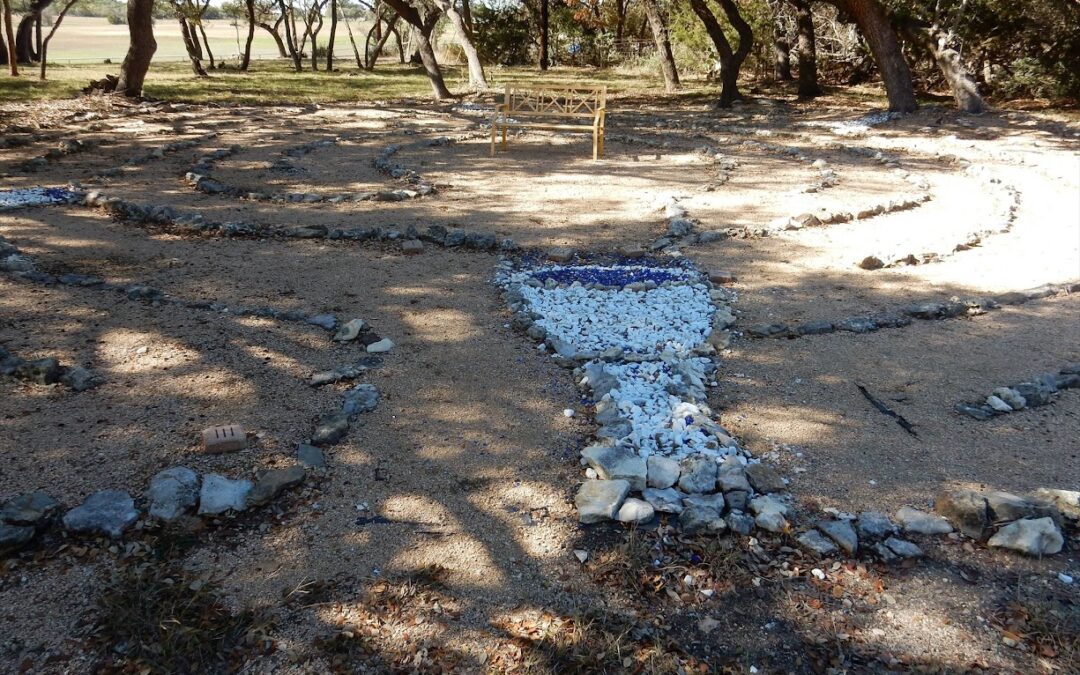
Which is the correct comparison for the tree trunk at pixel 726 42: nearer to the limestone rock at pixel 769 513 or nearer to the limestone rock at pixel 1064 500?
the limestone rock at pixel 1064 500

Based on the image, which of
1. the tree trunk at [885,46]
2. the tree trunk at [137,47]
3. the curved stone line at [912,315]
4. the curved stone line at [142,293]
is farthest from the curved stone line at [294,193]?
the tree trunk at [885,46]

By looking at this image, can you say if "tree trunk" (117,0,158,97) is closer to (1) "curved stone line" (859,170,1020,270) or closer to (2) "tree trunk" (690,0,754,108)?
(2) "tree trunk" (690,0,754,108)

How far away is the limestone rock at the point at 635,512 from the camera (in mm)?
3424

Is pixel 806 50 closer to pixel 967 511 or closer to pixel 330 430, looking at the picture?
pixel 967 511

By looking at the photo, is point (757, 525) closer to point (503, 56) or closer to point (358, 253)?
point (358, 253)

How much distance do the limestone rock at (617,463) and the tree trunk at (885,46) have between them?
15322mm

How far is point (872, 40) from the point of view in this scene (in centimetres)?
1620

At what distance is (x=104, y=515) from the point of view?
10.7 ft

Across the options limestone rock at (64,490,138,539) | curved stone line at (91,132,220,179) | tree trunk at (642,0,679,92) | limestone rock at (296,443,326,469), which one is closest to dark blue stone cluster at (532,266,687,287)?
limestone rock at (296,443,326,469)

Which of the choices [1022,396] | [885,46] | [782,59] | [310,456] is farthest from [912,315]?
[782,59]

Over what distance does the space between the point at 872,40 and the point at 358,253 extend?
45.1 feet

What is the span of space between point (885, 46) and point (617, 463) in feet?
51.2

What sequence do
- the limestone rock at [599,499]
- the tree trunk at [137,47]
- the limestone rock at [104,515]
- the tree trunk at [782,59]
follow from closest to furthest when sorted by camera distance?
1. the limestone rock at [104,515]
2. the limestone rock at [599,499]
3. the tree trunk at [137,47]
4. the tree trunk at [782,59]

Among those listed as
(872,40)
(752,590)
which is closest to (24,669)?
(752,590)
